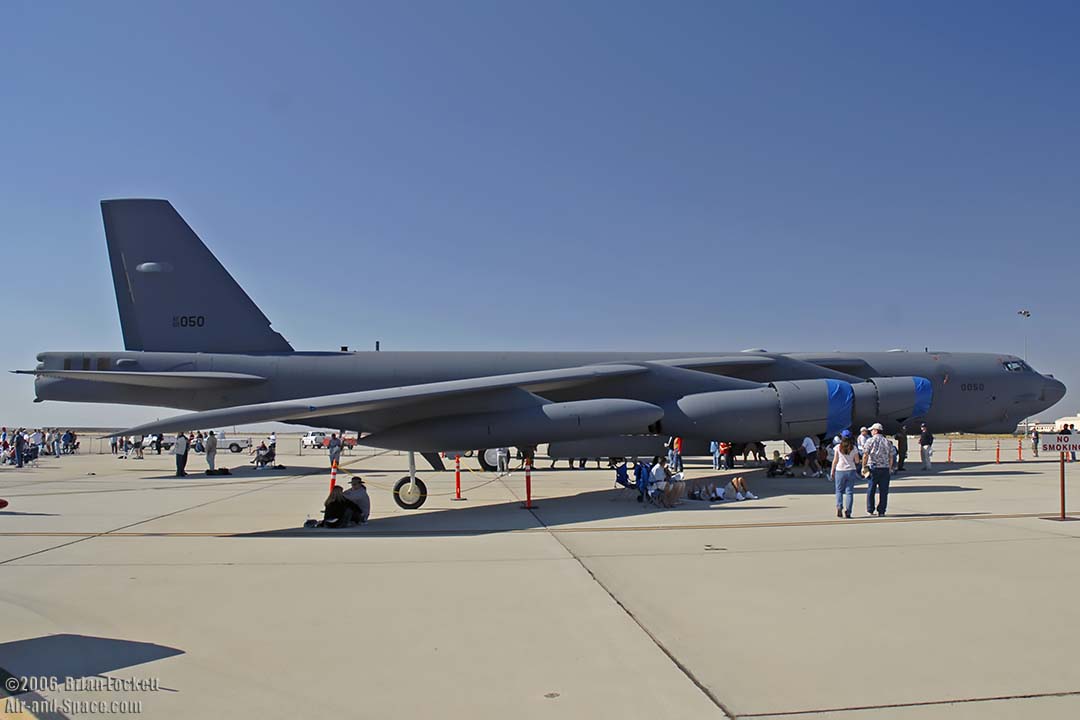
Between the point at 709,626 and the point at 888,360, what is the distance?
1647 cm

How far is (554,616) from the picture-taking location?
17.7ft

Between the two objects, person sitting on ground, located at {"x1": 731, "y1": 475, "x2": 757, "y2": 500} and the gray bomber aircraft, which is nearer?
the gray bomber aircraft

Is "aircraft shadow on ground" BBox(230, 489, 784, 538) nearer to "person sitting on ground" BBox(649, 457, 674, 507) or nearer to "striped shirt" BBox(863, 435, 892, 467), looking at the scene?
"person sitting on ground" BBox(649, 457, 674, 507)

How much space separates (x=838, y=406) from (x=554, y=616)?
461 inches

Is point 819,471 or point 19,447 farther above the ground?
point 819,471

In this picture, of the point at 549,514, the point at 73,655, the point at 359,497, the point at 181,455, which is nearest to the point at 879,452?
the point at 549,514

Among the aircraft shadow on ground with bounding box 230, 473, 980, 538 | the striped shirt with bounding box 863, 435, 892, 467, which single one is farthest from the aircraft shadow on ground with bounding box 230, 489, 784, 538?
the striped shirt with bounding box 863, 435, 892, 467

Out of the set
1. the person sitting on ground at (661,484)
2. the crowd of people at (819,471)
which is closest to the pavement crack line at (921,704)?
the crowd of people at (819,471)

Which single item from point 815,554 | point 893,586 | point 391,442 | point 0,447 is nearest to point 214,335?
point 391,442

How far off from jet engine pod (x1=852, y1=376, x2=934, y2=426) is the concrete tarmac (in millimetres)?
5555

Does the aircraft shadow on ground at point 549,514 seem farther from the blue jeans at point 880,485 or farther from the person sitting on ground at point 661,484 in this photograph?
the blue jeans at point 880,485

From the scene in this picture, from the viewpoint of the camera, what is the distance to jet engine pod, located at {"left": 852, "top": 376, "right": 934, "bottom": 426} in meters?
16.1

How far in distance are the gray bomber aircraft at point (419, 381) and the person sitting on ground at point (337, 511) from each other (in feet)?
6.91

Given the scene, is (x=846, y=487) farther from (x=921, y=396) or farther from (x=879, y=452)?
(x=921, y=396)
